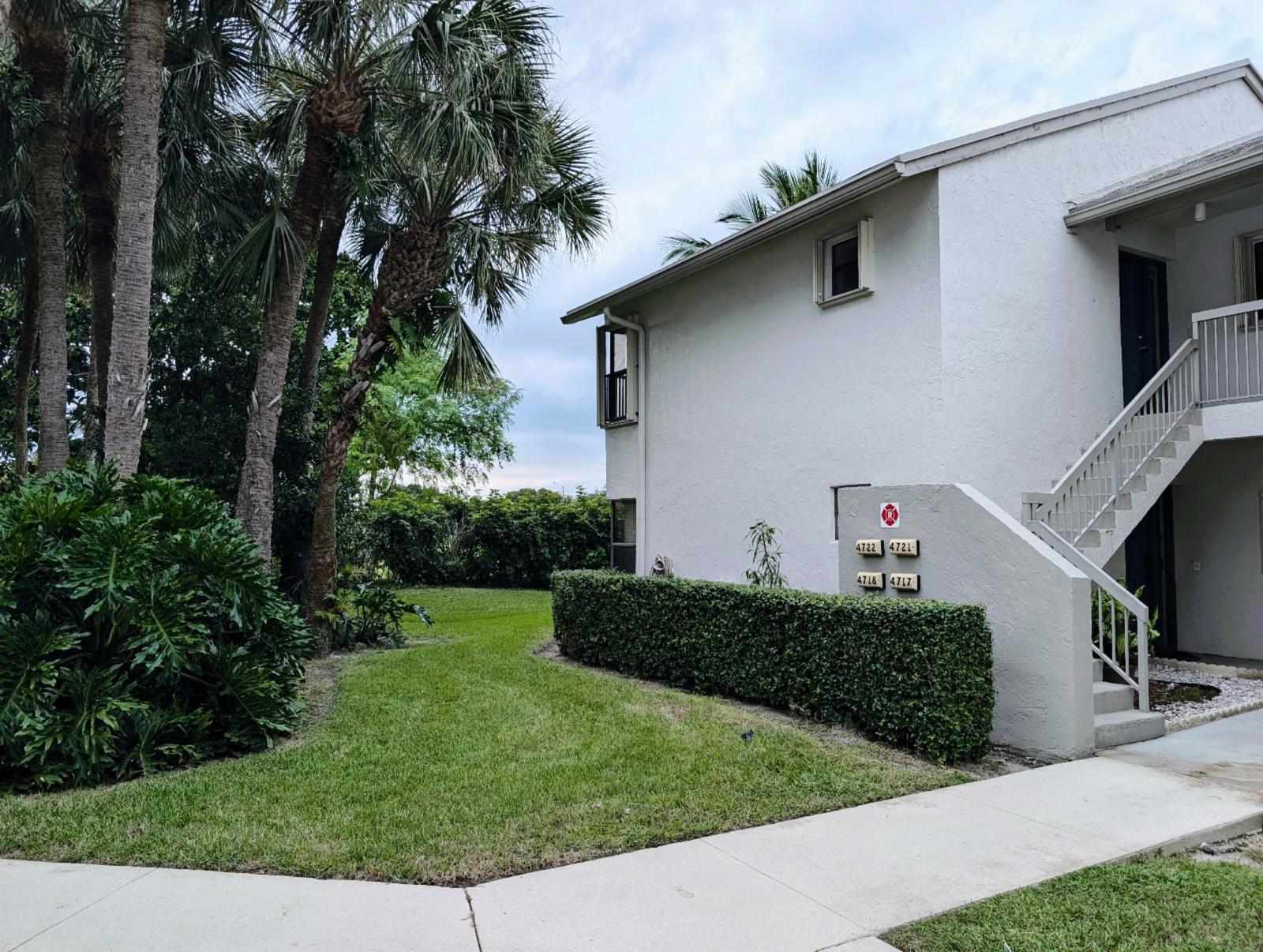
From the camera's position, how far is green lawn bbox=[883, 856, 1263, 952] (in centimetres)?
363

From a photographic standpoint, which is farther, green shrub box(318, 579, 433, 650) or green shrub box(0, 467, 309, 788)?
green shrub box(318, 579, 433, 650)

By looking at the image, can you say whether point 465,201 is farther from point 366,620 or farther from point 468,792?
point 468,792

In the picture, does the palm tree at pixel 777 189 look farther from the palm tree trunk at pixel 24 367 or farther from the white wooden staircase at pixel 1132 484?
the palm tree trunk at pixel 24 367

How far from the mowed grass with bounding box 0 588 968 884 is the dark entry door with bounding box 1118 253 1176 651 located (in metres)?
6.11

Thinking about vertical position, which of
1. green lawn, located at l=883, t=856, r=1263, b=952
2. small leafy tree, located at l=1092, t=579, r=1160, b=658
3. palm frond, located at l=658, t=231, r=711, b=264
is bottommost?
green lawn, located at l=883, t=856, r=1263, b=952

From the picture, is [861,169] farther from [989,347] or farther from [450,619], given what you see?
[450,619]

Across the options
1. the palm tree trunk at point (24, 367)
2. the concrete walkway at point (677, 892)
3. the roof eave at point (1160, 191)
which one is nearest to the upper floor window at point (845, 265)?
the roof eave at point (1160, 191)

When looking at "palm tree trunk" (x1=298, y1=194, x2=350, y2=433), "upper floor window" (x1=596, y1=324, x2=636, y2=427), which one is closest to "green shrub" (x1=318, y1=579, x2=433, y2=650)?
"palm tree trunk" (x1=298, y1=194, x2=350, y2=433)

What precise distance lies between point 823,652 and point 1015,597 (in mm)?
1622

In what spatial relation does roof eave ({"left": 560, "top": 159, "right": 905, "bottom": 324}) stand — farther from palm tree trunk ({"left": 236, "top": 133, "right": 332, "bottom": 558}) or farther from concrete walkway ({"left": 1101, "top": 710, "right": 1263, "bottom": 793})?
concrete walkway ({"left": 1101, "top": 710, "right": 1263, "bottom": 793})

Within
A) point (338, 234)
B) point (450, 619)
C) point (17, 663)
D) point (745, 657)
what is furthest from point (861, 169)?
point (450, 619)

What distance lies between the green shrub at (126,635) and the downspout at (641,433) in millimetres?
7148

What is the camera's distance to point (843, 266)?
33.8 feet

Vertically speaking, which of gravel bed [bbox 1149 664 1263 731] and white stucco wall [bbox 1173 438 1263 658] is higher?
white stucco wall [bbox 1173 438 1263 658]
